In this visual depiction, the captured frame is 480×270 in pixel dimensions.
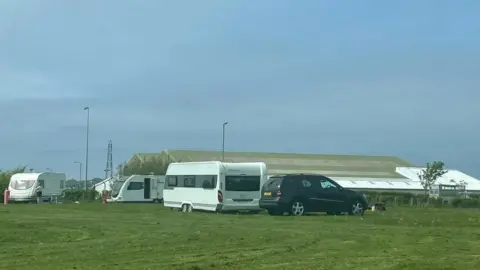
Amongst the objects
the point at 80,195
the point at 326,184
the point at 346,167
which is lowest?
the point at 80,195

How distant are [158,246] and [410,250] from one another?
4775 mm

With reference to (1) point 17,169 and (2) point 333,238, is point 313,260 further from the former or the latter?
(1) point 17,169

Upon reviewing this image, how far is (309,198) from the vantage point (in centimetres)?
3045

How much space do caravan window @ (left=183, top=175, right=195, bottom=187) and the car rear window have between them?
17.6 feet

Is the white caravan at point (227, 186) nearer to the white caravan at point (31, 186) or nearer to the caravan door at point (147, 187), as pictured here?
the caravan door at point (147, 187)

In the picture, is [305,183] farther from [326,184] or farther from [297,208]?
[297,208]

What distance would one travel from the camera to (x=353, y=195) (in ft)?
101

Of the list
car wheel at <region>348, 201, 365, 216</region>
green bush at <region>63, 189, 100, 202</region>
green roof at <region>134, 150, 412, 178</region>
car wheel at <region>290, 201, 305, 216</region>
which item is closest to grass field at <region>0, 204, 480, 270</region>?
car wheel at <region>290, 201, 305, 216</region>

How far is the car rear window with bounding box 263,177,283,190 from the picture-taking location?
30.9 metres

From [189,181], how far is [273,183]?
6.84 meters

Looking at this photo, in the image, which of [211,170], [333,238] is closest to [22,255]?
[333,238]

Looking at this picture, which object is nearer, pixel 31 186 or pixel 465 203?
pixel 465 203

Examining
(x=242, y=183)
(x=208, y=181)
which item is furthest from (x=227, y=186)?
(x=208, y=181)

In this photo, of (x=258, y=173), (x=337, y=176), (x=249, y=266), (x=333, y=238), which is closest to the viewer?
(x=249, y=266)
